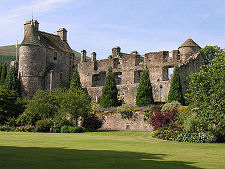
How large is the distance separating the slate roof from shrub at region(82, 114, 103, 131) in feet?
62.0

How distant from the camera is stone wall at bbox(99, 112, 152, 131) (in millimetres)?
32362

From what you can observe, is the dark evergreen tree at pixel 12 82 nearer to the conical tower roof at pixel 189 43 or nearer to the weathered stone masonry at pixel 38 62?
the weathered stone masonry at pixel 38 62

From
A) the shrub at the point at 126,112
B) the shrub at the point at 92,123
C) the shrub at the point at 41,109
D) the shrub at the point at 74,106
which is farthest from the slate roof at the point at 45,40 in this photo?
the shrub at the point at 126,112

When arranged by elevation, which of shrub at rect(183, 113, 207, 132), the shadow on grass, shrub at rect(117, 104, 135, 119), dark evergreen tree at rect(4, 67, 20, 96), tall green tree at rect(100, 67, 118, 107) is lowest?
the shadow on grass

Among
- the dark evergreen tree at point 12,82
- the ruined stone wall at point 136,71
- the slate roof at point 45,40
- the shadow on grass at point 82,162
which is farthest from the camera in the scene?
the slate roof at point 45,40

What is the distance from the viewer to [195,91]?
20641 mm

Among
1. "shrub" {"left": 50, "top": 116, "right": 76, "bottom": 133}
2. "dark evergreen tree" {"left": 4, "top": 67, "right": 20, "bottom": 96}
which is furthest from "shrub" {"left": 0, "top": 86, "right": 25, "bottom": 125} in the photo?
"dark evergreen tree" {"left": 4, "top": 67, "right": 20, "bottom": 96}

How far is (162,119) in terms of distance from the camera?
1103 inches

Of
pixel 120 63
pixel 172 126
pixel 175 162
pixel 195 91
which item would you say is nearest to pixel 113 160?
pixel 175 162

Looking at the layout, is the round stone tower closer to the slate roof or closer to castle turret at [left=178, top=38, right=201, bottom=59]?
the slate roof

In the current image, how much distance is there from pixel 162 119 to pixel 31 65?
1042 inches

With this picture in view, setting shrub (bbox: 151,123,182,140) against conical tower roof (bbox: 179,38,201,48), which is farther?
conical tower roof (bbox: 179,38,201,48)

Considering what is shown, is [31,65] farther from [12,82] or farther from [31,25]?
[31,25]

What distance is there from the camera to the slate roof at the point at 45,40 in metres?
48.4
